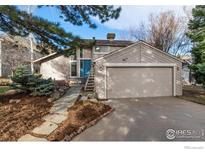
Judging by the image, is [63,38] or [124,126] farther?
[63,38]

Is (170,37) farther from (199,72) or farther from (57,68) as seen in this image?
(57,68)

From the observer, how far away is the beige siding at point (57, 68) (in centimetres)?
1093

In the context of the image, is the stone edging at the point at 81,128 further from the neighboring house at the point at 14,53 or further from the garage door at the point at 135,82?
the neighboring house at the point at 14,53

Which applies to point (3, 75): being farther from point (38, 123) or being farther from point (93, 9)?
point (93, 9)

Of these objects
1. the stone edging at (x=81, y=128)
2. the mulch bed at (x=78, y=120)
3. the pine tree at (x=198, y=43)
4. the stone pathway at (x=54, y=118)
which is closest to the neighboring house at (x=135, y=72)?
the pine tree at (x=198, y=43)

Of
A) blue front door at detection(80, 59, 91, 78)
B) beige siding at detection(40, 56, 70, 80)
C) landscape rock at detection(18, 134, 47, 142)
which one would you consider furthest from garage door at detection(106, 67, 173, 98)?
beige siding at detection(40, 56, 70, 80)

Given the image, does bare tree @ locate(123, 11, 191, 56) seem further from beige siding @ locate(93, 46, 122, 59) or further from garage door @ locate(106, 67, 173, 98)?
garage door @ locate(106, 67, 173, 98)

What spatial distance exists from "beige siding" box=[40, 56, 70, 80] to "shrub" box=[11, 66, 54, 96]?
11.5ft

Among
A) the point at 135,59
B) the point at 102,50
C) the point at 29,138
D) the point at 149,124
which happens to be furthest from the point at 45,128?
the point at 102,50

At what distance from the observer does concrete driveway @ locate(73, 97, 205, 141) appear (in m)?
3.77

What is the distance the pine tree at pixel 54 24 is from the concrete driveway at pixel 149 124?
230cm

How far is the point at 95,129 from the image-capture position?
13.3ft

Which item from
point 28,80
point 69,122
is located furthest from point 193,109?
point 28,80

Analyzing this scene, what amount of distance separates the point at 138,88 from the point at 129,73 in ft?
2.24
